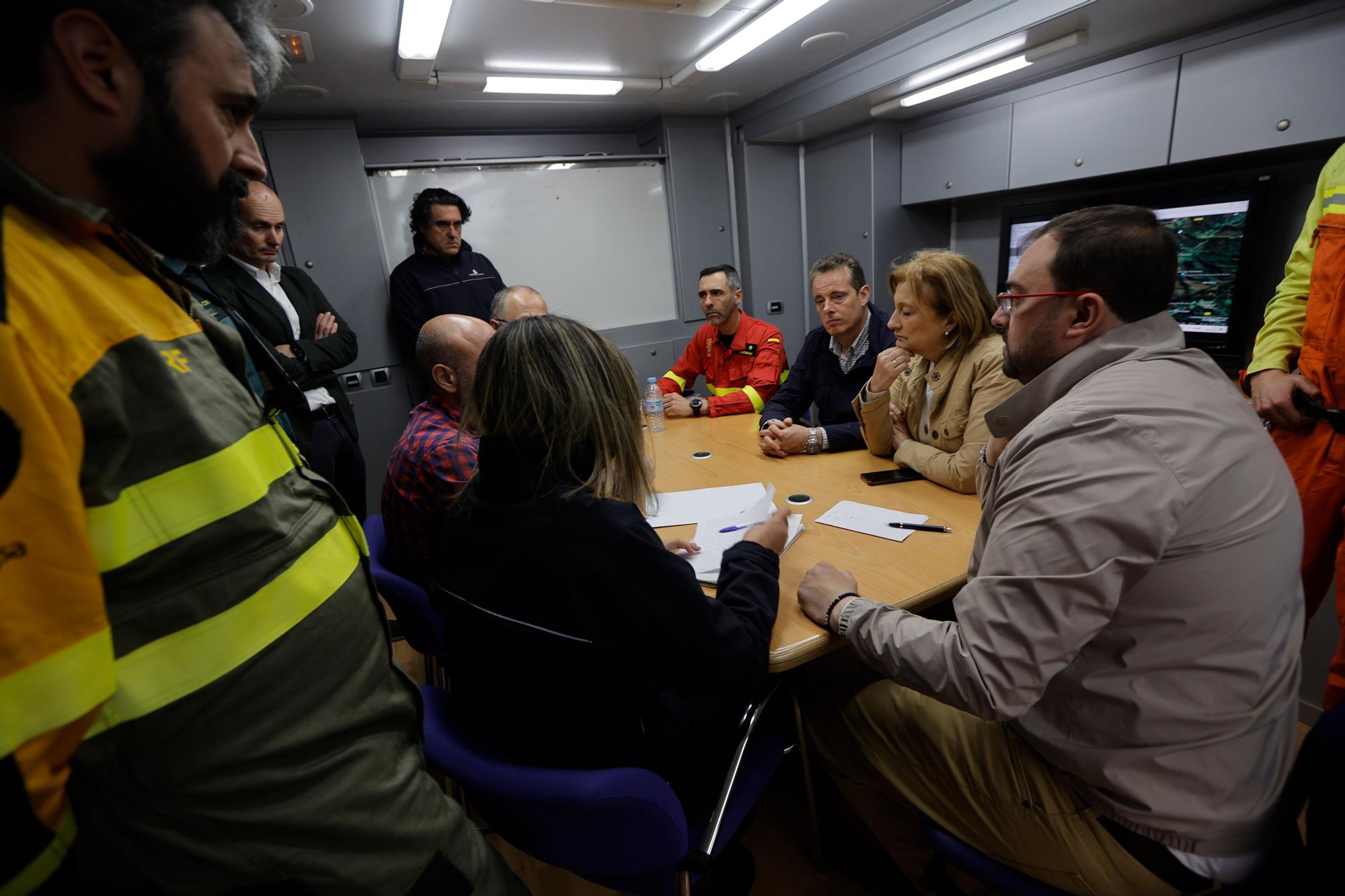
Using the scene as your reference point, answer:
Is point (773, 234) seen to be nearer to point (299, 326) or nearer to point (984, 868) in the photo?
point (299, 326)

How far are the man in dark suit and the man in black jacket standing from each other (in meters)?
0.63

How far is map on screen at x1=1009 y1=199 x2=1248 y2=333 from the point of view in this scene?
8.66 feet

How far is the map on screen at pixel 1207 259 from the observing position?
2.64m

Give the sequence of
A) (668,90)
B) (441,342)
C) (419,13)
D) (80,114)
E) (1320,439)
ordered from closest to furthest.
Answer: (80,114) < (1320,439) < (441,342) < (419,13) < (668,90)

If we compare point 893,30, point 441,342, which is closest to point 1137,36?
point 893,30

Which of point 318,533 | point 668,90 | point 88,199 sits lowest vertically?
point 318,533

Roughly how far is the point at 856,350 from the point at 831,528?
134 centimetres

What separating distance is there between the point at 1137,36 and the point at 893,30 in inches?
41.7

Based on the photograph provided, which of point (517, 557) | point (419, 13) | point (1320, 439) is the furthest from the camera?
point (419, 13)

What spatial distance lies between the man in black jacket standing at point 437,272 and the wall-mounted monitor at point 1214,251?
355 cm

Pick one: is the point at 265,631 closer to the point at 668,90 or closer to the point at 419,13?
the point at 419,13

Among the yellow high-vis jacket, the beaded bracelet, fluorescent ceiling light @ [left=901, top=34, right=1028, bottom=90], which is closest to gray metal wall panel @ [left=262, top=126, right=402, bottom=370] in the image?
fluorescent ceiling light @ [left=901, top=34, right=1028, bottom=90]

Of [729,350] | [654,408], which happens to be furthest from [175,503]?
[729,350]

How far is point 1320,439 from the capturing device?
143cm
